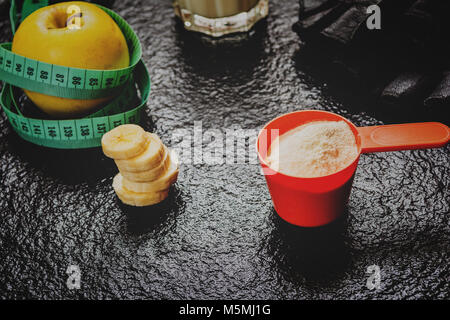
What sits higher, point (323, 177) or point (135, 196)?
point (323, 177)

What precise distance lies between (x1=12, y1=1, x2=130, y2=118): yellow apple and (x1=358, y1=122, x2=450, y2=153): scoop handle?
594 millimetres

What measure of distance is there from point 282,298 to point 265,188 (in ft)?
0.88

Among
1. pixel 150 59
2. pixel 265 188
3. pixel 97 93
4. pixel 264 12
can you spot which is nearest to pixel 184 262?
pixel 265 188

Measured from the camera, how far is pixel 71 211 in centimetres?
103

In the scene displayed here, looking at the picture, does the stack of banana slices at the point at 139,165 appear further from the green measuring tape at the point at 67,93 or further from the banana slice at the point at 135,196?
the green measuring tape at the point at 67,93

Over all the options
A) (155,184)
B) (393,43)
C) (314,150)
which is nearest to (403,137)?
(314,150)

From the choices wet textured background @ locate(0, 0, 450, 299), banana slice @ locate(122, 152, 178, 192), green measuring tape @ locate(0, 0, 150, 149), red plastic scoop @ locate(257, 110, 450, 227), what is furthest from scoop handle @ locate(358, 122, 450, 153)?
green measuring tape @ locate(0, 0, 150, 149)

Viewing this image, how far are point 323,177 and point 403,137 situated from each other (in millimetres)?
219

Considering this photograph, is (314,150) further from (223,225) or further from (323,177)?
(223,225)

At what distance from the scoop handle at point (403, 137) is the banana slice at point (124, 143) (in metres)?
0.42

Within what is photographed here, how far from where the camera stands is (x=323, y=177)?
821 millimetres

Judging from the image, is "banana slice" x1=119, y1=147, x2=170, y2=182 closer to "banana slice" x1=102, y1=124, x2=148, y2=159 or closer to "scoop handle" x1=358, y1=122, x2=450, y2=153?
"banana slice" x1=102, y1=124, x2=148, y2=159

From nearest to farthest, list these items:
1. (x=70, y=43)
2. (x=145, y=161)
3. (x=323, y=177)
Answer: (x=323, y=177)
(x=145, y=161)
(x=70, y=43)

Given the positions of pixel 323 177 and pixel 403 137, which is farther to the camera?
pixel 403 137
